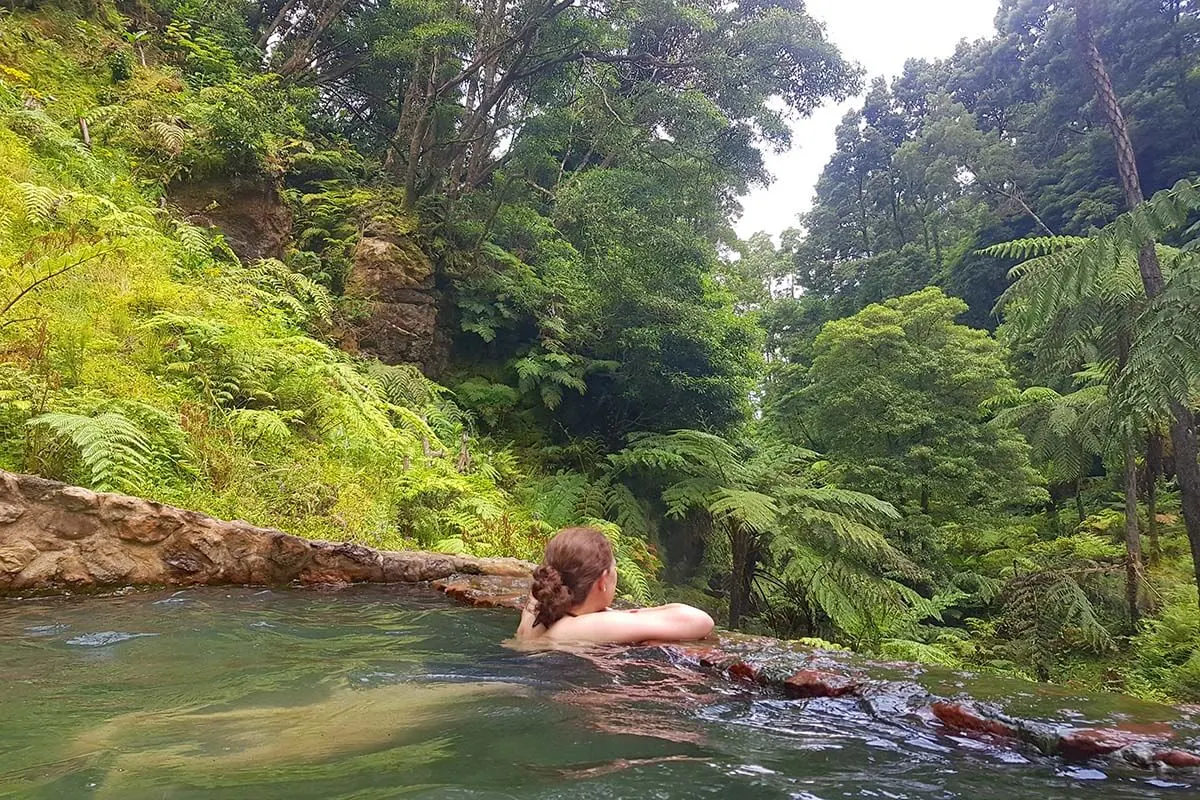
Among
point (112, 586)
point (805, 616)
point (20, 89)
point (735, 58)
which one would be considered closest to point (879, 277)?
point (735, 58)

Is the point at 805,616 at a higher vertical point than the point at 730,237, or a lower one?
lower

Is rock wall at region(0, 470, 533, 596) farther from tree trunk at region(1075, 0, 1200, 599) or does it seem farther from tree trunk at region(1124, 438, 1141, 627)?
tree trunk at region(1124, 438, 1141, 627)

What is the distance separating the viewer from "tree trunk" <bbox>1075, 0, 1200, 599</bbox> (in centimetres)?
515

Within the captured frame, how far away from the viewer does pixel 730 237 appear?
2600 cm

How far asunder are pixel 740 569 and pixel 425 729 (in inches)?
225

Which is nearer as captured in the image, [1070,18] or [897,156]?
[1070,18]

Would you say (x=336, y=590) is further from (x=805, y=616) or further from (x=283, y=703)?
(x=805, y=616)

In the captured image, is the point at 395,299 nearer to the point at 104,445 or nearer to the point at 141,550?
the point at 104,445

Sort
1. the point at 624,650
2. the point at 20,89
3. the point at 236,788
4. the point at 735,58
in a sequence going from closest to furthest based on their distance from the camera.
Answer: the point at 236,788 < the point at 624,650 < the point at 20,89 < the point at 735,58

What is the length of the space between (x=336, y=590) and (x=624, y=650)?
218 cm

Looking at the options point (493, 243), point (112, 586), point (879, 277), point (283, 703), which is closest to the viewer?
point (283, 703)

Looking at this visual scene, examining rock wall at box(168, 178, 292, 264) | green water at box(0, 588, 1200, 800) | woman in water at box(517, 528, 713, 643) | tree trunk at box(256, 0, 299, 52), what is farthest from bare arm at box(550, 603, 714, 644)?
tree trunk at box(256, 0, 299, 52)

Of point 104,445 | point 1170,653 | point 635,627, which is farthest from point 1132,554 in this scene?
point 104,445

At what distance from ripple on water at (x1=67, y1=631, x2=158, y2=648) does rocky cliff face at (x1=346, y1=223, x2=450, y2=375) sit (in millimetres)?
7001
